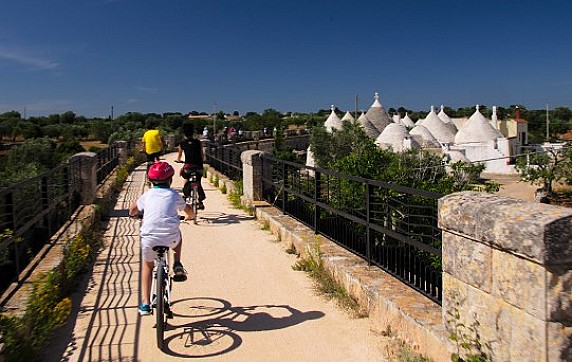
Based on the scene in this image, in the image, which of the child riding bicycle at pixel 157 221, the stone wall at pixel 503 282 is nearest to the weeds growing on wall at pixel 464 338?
the stone wall at pixel 503 282

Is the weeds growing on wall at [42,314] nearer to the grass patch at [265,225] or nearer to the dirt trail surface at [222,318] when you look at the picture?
the dirt trail surface at [222,318]

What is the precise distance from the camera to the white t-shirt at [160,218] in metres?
4.68

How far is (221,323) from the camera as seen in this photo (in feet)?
17.0

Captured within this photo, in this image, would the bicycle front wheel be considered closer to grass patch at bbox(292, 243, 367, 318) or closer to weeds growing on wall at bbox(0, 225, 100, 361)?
weeds growing on wall at bbox(0, 225, 100, 361)

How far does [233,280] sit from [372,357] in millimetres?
2643

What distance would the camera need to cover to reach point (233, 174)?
16.2 m

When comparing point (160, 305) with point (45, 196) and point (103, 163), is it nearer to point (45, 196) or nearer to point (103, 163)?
point (45, 196)

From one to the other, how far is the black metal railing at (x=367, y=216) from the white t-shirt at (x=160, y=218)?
2.05 metres

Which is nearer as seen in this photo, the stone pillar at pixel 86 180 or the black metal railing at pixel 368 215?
the black metal railing at pixel 368 215

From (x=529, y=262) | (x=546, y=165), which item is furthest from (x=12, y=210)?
(x=546, y=165)

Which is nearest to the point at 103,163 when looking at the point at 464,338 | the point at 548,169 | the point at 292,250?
the point at 292,250

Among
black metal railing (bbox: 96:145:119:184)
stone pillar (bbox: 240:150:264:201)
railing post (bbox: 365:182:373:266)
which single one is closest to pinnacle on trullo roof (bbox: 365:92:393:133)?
black metal railing (bbox: 96:145:119:184)

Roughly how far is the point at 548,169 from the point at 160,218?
31334 millimetres

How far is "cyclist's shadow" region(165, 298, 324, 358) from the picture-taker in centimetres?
459
